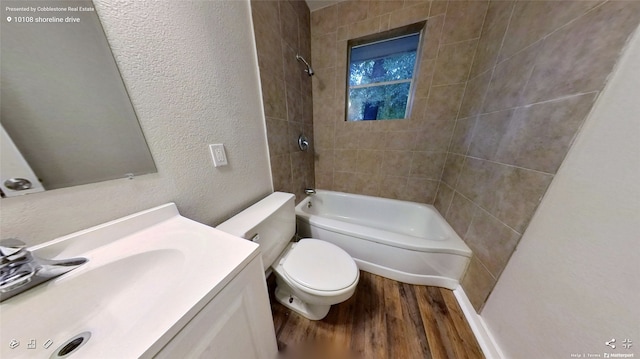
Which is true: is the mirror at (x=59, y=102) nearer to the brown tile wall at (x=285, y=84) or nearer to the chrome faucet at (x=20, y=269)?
the chrome faucet at (x=20, y=269)

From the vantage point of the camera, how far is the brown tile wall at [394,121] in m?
Result: 1.32

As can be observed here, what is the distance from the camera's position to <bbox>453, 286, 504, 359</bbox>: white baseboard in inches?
33.4

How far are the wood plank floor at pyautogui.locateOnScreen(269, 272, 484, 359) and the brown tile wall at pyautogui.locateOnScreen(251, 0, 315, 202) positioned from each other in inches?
35.2

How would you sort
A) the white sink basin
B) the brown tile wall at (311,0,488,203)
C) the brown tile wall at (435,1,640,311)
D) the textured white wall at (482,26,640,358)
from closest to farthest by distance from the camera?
1. the white sink basin
2. the textured white wall at (482,26,640,358)
3. the brown tile wall at (435,1,640,311)
4. the brown tile wall at (311,0,488,203)

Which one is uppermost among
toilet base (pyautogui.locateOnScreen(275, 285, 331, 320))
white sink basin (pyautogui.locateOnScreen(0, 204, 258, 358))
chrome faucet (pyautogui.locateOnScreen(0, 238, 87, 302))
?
chrome faucet (pyautogui.locateOnScreen(0, 238, 87, 302))

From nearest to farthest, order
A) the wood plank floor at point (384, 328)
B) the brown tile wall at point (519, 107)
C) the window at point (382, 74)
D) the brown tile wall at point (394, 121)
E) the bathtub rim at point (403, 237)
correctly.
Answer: the brown tile wall at point (519, 107) → the wood plank floor at point (384, 328) → the bathtub rim at point (403, 237) → the brown tile wall at point (394, 121) → the window at point (382, 74)

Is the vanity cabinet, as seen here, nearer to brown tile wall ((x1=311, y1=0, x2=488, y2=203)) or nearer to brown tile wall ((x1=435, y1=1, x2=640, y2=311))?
brown tile wall ((x1=435, y1=1, x2=640, y2=311))

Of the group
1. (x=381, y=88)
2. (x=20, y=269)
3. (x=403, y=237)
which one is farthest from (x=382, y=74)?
(x=20, y=269)

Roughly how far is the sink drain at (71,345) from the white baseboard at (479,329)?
1.55 meters

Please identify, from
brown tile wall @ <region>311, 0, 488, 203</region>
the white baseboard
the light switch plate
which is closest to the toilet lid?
the light switch plate

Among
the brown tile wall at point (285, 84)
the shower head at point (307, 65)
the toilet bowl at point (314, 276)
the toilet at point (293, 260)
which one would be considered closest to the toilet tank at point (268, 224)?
the toilet at point (293, 260)

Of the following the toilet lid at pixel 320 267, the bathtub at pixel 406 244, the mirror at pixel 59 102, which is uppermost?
the mirror at pixel 59 102

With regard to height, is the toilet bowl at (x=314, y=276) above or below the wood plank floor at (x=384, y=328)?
above

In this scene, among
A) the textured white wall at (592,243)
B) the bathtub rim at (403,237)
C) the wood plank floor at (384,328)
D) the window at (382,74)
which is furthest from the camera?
the window at (382,74)
